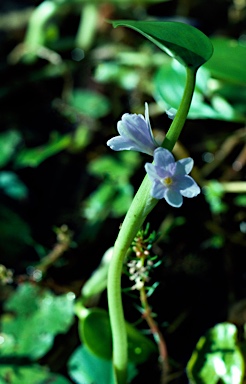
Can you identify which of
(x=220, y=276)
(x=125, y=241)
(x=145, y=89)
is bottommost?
(x=220, y=276)

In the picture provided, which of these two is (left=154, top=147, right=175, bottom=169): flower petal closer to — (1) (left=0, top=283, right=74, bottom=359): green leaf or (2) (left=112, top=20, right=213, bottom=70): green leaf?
(2) (left=112, top=20, right=213, bottom=70): green leaf

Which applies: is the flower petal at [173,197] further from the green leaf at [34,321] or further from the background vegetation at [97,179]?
the green leaf at [34,321]

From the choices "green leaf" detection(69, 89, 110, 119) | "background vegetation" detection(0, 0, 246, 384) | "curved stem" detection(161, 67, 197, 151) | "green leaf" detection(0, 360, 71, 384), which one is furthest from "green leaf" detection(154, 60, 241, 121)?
"green leaf" detection(0, 360, 71, 384)

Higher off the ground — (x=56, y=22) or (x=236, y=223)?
(x=56, y=22)

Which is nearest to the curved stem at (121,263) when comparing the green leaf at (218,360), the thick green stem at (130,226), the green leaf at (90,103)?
the thick green stem at (130,226)

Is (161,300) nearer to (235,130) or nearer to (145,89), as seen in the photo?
(235,130)

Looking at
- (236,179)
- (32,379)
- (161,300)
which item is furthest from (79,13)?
A: (32,379)

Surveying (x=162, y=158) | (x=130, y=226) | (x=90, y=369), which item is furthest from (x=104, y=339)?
(x=162, y=158)
